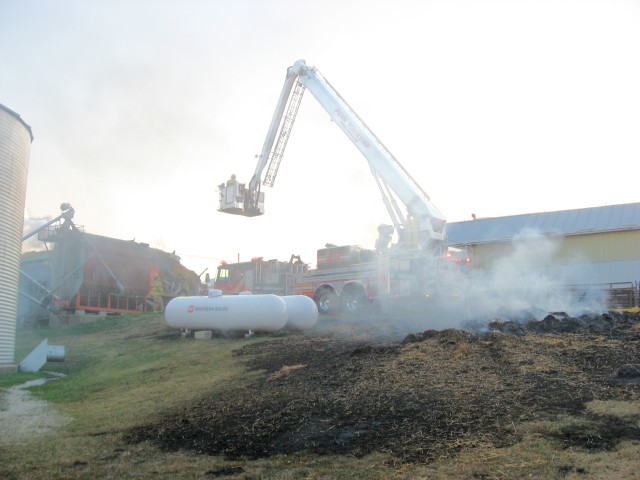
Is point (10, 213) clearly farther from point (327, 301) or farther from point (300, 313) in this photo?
point (327, 301)

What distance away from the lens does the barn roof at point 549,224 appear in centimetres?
3603

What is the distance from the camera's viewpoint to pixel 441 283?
20.9 metres

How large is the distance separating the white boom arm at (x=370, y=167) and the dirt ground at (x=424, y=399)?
8.87 m

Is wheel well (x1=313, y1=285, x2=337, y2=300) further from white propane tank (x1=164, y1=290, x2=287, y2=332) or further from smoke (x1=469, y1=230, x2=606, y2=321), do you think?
smoke (x1=469, y1=230, x2=606, y2=321)

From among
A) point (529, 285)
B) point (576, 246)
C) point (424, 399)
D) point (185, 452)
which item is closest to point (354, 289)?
point (529, 285)

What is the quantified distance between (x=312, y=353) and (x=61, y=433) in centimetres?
631

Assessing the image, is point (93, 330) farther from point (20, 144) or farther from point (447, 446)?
point (447, 446)

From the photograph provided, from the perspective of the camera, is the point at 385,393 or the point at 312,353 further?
the point at 312,353

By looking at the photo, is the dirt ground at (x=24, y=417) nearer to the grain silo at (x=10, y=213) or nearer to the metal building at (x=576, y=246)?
the grain silo at (x=10, y=213)

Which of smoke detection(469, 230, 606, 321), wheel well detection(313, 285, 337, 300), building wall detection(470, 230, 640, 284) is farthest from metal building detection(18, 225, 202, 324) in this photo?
smoke detection(469, 230, 606, 321)

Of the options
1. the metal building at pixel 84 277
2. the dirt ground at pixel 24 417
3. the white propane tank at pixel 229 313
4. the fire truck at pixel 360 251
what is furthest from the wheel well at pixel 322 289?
the metal building at pixel 84 277

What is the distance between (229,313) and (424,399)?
1180cm

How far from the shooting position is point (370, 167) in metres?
23.5

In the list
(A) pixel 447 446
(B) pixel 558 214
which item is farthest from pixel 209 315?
(B) pixel 558 214
